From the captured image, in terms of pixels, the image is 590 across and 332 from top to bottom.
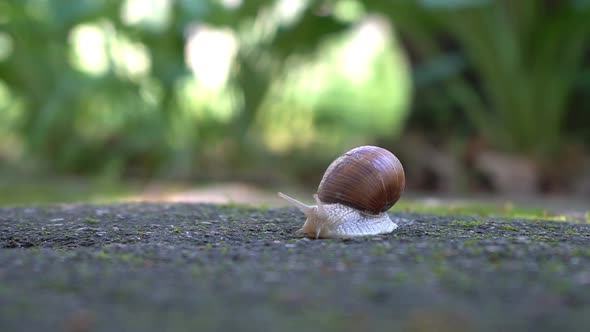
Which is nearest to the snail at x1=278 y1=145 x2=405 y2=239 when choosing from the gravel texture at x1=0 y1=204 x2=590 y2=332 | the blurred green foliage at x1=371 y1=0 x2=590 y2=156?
the gravel texture at x1=0 y1=204 x2=590 y2=332

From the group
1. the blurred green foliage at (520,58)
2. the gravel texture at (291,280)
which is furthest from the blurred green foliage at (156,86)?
the gravel texture at (291,280)

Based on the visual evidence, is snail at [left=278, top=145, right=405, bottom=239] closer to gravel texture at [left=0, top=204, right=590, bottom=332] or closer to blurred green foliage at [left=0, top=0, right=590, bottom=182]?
gravel texture at [left=0, top=204, right=590, bottom=332]

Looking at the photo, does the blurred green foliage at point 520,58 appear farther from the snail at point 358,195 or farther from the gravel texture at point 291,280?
the gravel texture at point 291,280

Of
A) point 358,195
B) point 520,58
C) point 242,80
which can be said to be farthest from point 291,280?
point 242,80

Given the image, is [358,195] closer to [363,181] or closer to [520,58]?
[363,181]

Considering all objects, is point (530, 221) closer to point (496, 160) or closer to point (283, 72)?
point (496, 160)

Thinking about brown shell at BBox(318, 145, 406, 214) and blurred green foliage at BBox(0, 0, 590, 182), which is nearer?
brown shell at BBox(318, 145, 406, 214)
